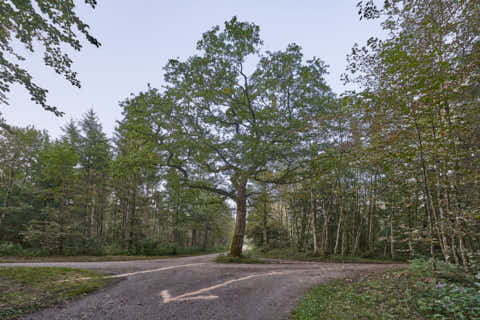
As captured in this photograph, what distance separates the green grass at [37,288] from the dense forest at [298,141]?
162 inches

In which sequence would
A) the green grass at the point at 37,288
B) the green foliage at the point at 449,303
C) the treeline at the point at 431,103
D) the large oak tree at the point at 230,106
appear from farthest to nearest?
the large oak tree at the point at 230,106
the treeline at the point at 431,103
the green grass at the point at 37,288
the green foliage at the point at 449,303

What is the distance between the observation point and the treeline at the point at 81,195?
13.1 meters

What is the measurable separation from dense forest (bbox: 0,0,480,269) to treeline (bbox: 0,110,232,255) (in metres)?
0.13

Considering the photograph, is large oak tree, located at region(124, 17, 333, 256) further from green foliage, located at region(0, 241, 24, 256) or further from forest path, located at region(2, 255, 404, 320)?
green foliage, located at region(0, 241, 24, 256)

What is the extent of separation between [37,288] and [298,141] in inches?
408

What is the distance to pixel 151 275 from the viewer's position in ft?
20.8

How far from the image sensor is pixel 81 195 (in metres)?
15.5

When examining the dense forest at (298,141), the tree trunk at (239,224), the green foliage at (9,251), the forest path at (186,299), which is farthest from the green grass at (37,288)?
the green foliage at (9,251)

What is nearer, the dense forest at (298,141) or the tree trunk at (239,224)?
the dense forest at (298,141)

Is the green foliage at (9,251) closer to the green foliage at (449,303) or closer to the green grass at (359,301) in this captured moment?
the green grass at (359,301)

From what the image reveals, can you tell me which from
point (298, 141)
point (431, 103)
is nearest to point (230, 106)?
point (298, 141)

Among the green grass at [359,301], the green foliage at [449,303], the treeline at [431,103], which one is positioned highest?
the treeline at [431,103]

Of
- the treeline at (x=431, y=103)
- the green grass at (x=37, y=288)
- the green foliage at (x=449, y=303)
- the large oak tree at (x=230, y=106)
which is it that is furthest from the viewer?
the large oak tree at (x=230, y=106)

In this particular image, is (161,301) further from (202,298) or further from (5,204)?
(5,204)
